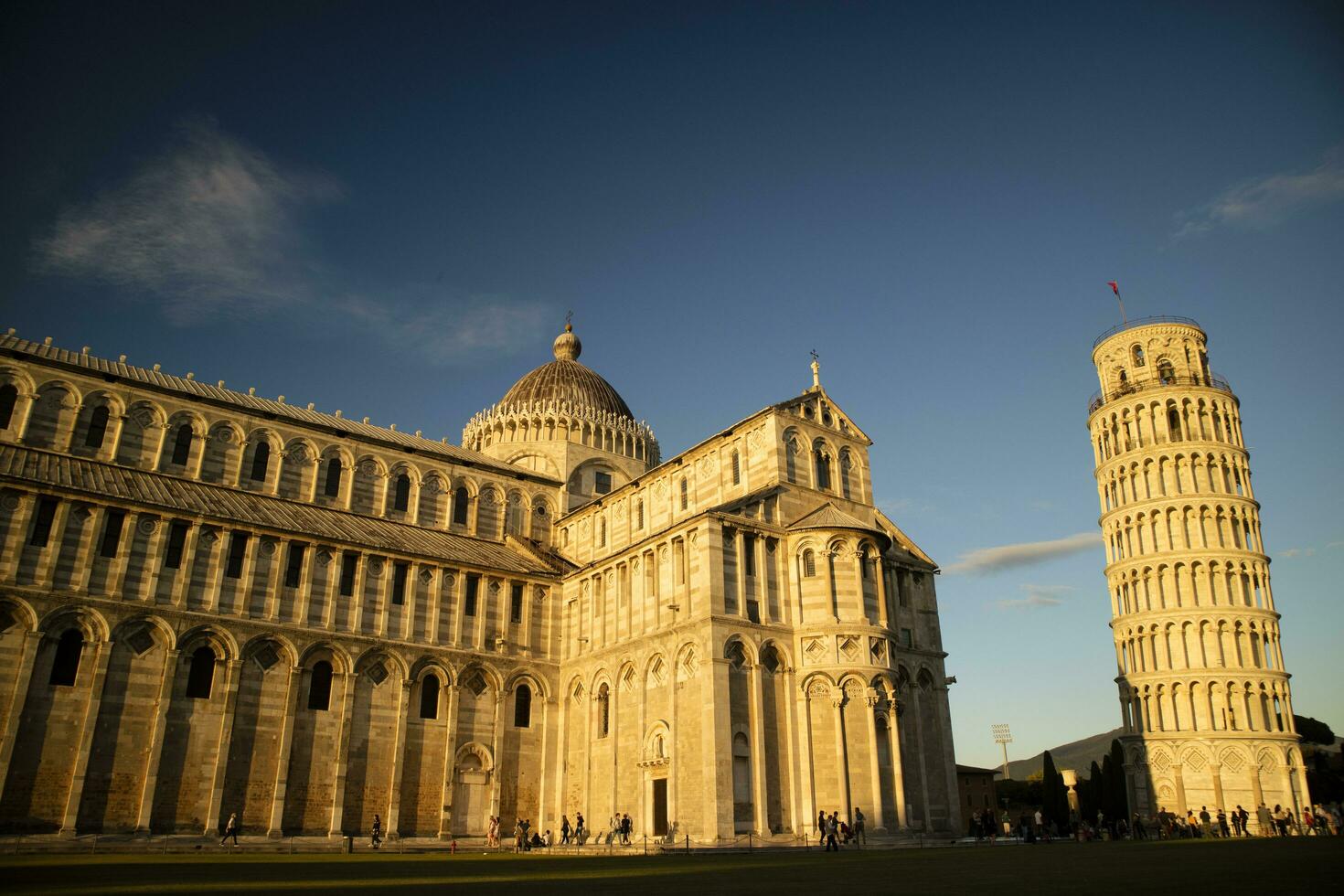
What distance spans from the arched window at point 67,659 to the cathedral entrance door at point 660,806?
69.9ft

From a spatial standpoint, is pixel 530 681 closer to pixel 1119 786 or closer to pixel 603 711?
pixel 603 711

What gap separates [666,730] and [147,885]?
74.4 ft

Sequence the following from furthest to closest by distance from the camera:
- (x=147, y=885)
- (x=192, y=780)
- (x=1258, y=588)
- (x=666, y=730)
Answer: (x=1258, y=588)
(x=666, y=730)
(x=192, y=780)
(x=147, y=885)

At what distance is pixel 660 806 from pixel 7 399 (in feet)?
103

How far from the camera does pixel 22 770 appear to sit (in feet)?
99.0

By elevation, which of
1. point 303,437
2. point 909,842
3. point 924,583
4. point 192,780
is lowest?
point 909,842

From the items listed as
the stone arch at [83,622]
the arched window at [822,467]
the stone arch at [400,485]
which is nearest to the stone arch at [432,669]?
the stone arch at [400,485]

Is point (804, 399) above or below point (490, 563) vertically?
above

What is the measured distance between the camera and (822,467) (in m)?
41.7

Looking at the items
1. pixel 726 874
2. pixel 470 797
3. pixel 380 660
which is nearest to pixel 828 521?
pixel 470 797

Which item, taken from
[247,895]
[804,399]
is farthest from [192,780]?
[804,399]

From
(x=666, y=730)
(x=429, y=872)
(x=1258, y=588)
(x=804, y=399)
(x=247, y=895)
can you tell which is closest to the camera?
(x=247, y=895)

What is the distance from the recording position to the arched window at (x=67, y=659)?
31.8 m

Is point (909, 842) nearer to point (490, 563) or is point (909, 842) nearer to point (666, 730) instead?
point (666, 730)
